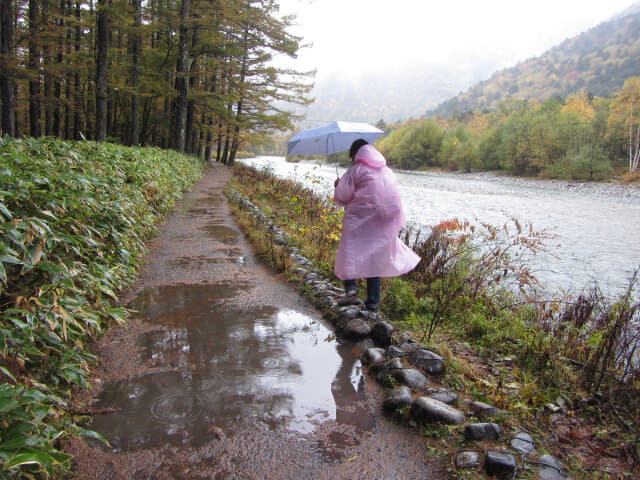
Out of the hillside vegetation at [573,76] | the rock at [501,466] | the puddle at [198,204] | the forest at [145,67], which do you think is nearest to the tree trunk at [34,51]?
the forest at [145,67]

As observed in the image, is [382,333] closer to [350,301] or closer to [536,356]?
[350,301]

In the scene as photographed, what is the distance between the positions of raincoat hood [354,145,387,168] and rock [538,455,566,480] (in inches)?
117

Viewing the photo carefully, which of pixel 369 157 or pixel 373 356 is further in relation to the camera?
pixel 369 157

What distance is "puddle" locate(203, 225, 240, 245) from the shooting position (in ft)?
25.4

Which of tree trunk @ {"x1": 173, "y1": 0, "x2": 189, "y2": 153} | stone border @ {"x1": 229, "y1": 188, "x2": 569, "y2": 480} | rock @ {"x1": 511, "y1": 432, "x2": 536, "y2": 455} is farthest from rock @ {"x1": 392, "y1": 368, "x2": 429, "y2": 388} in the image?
tree trunk @ {"x1": 173, "y1": 0, "x2": 189, "y2": 153}

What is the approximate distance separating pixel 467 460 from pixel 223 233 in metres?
6.74

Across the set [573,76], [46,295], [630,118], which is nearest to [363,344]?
[46,295]

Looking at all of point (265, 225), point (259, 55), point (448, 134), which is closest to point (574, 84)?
point (448, 134)

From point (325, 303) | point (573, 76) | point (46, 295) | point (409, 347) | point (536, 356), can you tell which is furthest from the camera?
point (573, 76)

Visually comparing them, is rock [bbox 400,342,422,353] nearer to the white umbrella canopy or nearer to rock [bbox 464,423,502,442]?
rock [bbox 464,423,502,442]

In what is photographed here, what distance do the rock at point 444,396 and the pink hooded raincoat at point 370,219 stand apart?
5.15 feet

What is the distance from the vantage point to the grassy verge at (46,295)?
1707 millimetres

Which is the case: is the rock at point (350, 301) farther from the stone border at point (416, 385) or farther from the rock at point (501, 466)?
the rock at point (501, 466)

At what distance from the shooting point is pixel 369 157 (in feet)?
14.2
